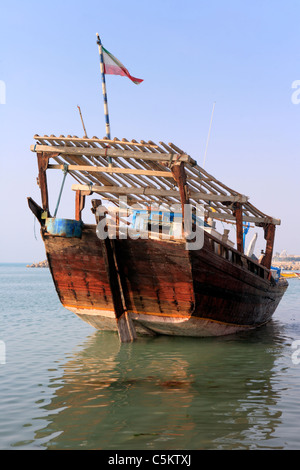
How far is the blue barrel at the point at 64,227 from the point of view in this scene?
34.2ft

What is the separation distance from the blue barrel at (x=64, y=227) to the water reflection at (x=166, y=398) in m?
2.97

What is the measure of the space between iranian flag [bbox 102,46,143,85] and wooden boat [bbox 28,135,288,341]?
9.09 ft

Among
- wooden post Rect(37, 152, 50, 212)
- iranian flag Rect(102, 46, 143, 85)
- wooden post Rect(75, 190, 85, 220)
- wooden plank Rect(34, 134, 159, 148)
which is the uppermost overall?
iranian flag Rect(102, 46, 143, 85)

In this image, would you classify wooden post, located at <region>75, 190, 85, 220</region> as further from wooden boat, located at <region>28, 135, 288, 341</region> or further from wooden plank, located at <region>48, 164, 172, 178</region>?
wooden plank, located at <region>48, 164, 172, 178</region>

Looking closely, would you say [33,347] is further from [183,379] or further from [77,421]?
[77,421]

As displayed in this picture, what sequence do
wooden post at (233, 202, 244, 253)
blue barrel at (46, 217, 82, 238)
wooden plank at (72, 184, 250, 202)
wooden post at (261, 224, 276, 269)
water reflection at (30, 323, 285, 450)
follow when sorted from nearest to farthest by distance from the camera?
water reflection at (30, 323, 285, 450) → blue barrel at (46, 217, 82, 238) → wooden plank at (72, 184, 250, 202) → wooden post at (233, 202, 244, 253) → wooden post at (261, 224, 276, 269)

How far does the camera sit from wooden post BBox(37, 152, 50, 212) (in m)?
10.9

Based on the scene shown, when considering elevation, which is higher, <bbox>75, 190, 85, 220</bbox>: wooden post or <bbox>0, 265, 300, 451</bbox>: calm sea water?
<bbox>75, 190, 85, 220</bbox>: wooden post

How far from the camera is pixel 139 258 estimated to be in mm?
10484

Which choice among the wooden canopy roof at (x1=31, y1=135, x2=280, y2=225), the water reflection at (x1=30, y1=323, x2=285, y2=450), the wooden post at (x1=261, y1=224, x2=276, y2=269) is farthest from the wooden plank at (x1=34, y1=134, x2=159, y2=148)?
the wooden post at (x1=261, y1=224, x2=276, y2=269)

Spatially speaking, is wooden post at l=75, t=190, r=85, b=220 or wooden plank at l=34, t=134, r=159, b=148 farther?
wooden post at l=75, t=190, r=85, b=220

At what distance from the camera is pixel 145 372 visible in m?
8.41

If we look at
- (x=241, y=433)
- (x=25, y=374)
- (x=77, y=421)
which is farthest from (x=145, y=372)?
(x=241, y=433)

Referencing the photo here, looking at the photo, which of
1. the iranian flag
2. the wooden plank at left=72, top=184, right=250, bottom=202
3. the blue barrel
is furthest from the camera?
the iranian flag
